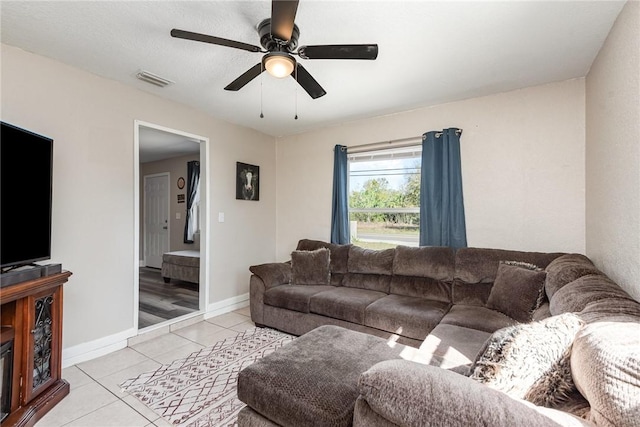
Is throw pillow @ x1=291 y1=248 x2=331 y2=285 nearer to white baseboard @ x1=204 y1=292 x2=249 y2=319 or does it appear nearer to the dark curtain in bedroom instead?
white baseboard @ x1=204 y1=292 x2=249 y2=319

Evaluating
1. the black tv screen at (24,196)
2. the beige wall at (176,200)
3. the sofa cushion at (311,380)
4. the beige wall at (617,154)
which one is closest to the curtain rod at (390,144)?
the beige wall at (617,154)

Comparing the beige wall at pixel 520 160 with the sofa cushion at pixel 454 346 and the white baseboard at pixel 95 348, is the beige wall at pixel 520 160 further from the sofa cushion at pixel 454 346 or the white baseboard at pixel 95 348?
the white baseboard at pixel 95 348

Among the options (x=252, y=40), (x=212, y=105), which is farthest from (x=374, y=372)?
(x=212, y=105)

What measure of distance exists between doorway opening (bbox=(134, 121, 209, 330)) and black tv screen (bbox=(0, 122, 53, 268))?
3.00 ft

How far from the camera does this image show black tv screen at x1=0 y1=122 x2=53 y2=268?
1742mm

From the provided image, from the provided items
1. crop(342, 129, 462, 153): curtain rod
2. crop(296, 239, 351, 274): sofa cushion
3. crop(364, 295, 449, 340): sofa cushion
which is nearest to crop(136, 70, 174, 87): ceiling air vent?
crop(342, 129, 462, 153): curtain rod

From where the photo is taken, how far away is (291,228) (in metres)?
4.55

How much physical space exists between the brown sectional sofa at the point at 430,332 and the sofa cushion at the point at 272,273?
1 cm

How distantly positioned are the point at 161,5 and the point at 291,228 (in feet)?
10.5

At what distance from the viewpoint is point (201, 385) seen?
2.13 meters

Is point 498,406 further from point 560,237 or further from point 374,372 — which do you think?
point 560,237

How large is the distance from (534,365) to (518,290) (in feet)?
5.05

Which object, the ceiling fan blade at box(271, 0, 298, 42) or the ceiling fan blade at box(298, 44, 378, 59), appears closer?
the ceiling fan blade at box(271, 0, 298, 42)

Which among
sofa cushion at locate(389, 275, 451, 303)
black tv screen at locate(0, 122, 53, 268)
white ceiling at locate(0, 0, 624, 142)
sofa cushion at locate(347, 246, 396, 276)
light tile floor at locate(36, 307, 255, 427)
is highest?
white ceiling at locate(0, 0, 624, 142)
